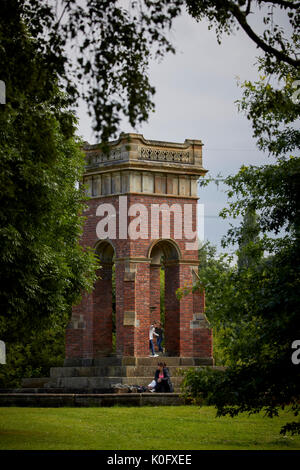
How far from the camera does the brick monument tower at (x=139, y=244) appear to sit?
1000 inches

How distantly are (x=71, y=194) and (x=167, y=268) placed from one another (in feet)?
22.0

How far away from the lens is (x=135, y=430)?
47.0ft

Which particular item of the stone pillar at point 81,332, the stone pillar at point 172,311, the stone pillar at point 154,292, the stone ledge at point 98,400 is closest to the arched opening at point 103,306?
the stone pillar at point 81,332

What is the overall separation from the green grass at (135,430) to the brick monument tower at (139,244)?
6.57 meters

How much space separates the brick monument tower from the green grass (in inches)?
259

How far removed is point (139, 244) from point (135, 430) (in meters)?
11.7

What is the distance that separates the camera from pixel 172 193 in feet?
86.1

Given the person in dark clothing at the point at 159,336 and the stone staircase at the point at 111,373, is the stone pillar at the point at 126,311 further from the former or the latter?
the person in dark clothing at the point at 159,336

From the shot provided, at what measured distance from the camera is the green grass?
12273 mm

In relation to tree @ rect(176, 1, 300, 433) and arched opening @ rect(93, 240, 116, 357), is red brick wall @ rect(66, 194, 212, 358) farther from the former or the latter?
tree @ rect(176, 1, 300, 433)

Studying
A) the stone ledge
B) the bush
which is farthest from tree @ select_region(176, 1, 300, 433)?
the stone ledge

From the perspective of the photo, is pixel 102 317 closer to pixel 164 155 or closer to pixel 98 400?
pixel 164 155
